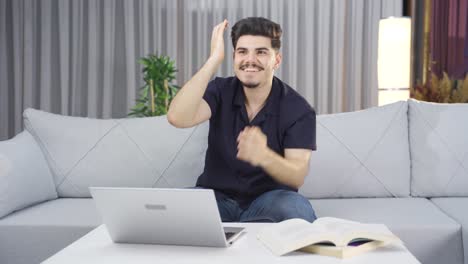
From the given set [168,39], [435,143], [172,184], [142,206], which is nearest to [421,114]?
[435,143]

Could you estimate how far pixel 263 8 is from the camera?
189 inches

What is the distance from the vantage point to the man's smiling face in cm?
208

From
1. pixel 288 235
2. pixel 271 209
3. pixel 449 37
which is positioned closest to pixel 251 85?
pixel 271 209

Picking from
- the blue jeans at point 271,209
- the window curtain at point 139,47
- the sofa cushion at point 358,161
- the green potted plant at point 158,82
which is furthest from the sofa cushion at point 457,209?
the window curtain at point 139,47

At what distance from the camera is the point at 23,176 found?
2.33 meters

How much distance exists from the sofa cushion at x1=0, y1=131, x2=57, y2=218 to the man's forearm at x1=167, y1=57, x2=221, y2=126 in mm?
692

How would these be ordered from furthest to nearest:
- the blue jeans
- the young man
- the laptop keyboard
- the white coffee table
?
1. the young man
2. the blue jeans
3. the laptop keyboard
4. the white coffee table

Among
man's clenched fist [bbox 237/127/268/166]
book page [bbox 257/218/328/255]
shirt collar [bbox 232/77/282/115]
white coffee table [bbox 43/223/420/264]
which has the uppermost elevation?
shirt collar [bbox 232/77/282/115]

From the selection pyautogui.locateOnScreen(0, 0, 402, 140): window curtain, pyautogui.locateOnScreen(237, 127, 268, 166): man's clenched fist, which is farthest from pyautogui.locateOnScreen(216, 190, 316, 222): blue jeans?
pyautogui.locateOnScreen(0, 0, 402, 140): window curtain

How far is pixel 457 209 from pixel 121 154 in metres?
1.35

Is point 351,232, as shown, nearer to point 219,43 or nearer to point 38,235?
point 219,43

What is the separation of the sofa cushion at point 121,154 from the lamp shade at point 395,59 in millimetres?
1612

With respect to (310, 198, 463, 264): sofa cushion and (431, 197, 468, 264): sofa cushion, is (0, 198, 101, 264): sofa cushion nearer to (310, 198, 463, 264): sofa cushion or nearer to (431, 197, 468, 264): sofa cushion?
(310, 198, 463, 264): sofa cushion

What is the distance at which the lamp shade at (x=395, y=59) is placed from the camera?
3729 mm
